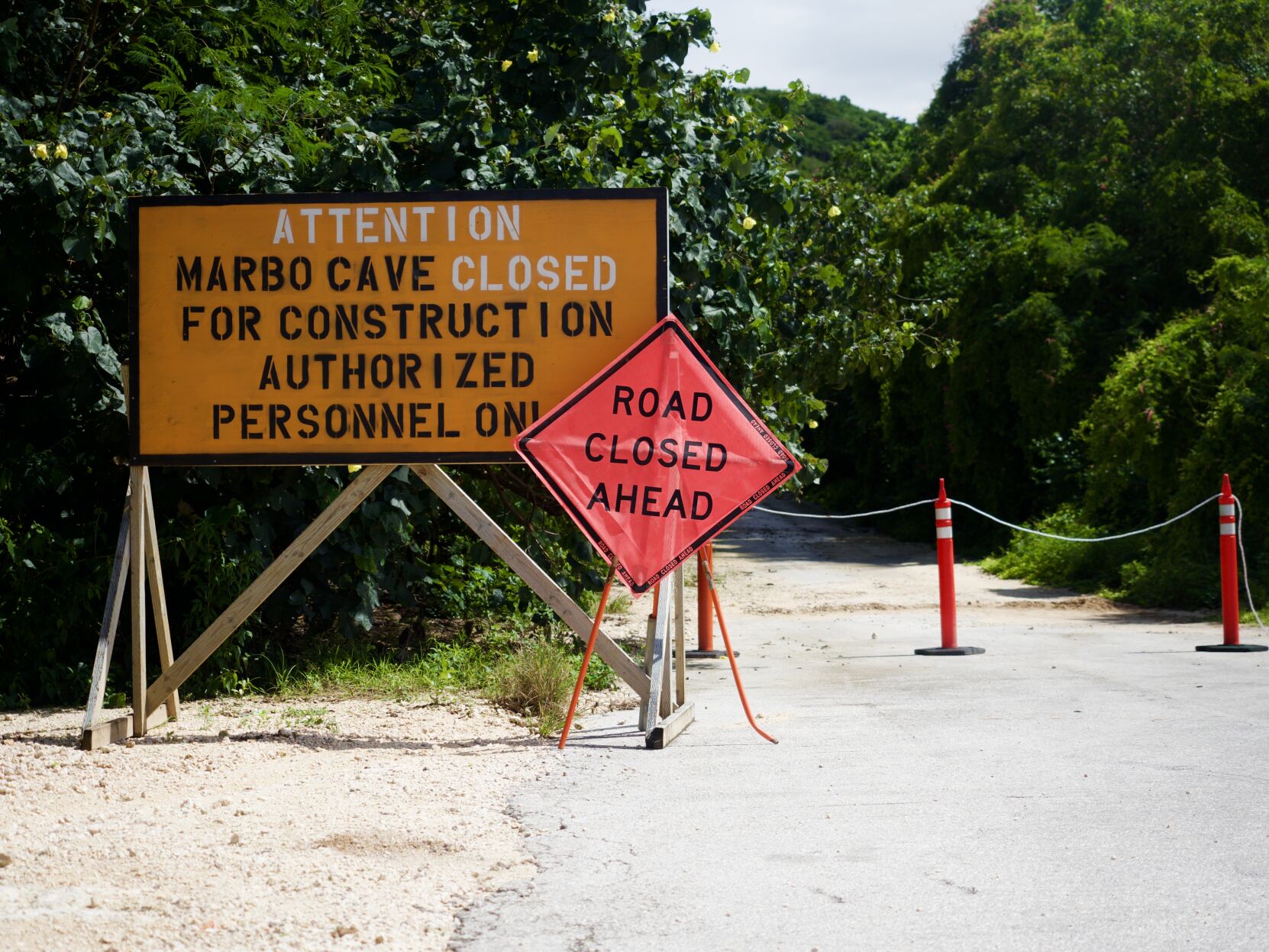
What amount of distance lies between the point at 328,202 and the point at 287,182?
162 cm

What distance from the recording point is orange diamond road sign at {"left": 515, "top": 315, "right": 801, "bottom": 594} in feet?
23.4

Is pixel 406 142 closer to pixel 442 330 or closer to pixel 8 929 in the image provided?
pixel 442 330

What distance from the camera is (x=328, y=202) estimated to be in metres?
7.41

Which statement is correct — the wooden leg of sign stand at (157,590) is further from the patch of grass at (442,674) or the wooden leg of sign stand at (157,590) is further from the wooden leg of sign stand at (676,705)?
the wooden leg of sign stand at (676,705)

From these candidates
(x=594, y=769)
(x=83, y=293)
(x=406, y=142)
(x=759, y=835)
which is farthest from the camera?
(x=406, y=142)

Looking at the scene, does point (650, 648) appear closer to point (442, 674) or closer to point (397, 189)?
point (442, 674)

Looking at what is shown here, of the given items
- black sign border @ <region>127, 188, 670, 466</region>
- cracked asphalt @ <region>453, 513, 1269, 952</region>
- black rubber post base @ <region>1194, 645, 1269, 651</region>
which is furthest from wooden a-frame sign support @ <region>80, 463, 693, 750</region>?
black rubber post base @ <region>1194, 645, 1269, 651</region>

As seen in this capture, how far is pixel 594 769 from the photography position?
6.46 metres

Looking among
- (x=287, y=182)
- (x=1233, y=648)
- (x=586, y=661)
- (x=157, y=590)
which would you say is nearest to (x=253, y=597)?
(x=157, y=590)

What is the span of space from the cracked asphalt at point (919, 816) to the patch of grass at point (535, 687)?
0.37 meters

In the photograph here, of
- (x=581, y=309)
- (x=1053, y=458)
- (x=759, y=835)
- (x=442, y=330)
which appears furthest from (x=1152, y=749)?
(x=1053, y=458)

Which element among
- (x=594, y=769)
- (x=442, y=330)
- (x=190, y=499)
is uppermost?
(x=442, y=330)

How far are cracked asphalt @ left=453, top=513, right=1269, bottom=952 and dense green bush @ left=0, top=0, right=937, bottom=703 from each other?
2.29 meters

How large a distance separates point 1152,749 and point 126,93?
7.20 metres
